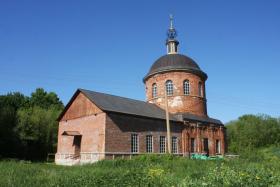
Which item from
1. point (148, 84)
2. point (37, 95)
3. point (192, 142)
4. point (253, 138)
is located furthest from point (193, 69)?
point (37, 95)

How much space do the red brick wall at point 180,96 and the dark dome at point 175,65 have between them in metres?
0.45

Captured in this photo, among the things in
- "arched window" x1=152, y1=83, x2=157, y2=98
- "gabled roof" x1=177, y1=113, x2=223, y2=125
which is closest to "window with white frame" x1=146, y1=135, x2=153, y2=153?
"gabled roof" x1=177, y1=113, x2=223, y2=125

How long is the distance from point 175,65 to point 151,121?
8.45 metres

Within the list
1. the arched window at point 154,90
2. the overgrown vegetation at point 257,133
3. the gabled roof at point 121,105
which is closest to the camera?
the gabled roof at point 121,105

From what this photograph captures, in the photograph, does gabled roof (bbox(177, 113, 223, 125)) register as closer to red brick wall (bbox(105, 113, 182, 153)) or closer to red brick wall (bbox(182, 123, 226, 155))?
red brick wall (bbox(182, 123, 226, 155))

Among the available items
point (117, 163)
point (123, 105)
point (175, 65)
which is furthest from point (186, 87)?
point (117, 163)

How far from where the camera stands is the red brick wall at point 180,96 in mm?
31594

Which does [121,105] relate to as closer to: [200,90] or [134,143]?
[134,143]

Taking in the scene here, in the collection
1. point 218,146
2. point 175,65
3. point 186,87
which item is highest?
point 175,65

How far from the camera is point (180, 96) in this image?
104 feet

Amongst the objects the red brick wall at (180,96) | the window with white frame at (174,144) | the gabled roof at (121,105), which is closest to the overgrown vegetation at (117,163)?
the window with white frame at (174,144)

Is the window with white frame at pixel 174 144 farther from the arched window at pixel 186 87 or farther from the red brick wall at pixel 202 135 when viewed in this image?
the arched window at pixel 186 87

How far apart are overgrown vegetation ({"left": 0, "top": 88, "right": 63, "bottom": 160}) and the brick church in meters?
7.10

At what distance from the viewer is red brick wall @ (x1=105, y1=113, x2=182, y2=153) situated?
23.2 metres
